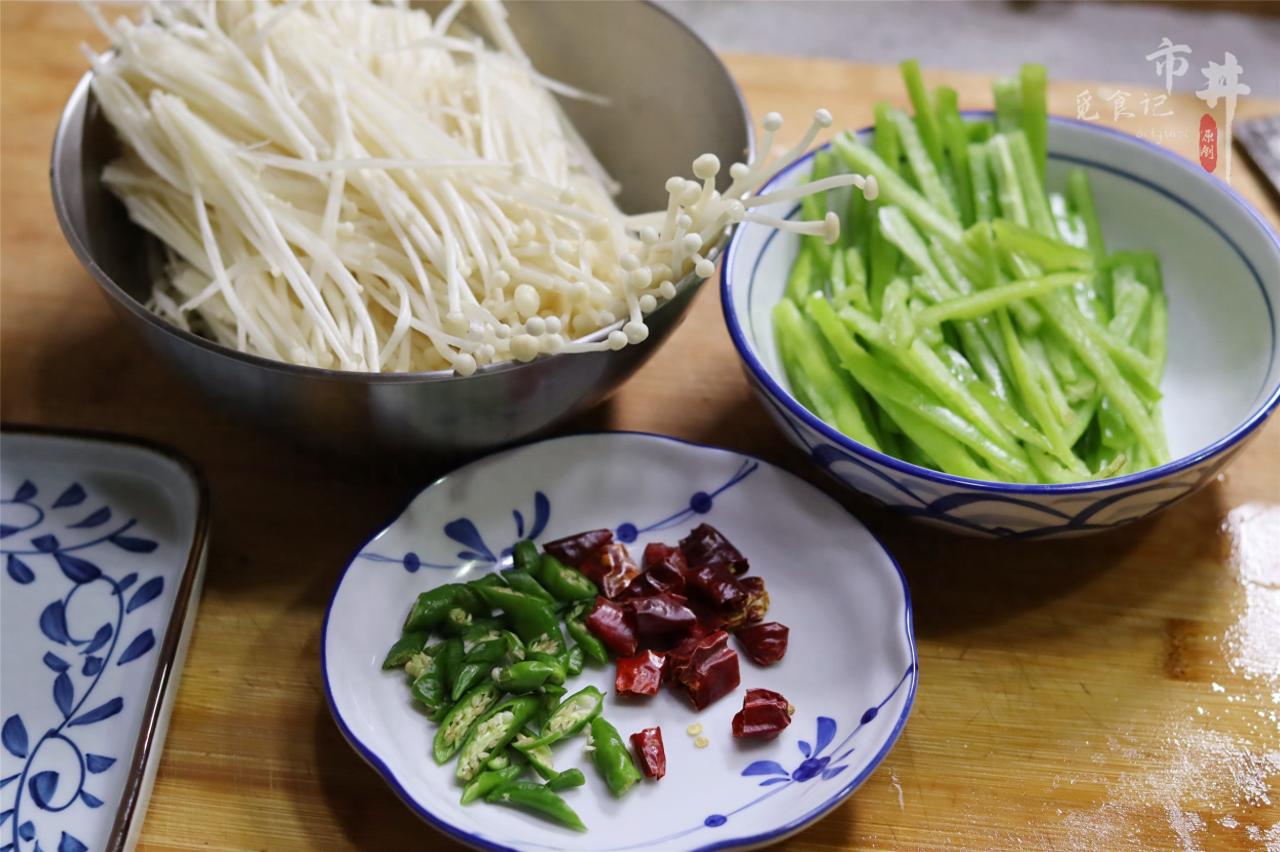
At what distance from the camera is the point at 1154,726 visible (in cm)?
136

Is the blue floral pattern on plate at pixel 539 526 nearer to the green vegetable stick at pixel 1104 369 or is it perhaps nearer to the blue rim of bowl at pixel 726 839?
the blue rim of bowl at pixel 726 839

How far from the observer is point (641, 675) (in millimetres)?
1316

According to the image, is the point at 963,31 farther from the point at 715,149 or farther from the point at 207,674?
the point at 207,674

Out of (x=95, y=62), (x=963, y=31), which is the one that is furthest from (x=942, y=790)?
(x=963, y=31)

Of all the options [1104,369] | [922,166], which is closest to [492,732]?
[1104,369]

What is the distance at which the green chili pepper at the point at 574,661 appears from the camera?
1331 millimetres

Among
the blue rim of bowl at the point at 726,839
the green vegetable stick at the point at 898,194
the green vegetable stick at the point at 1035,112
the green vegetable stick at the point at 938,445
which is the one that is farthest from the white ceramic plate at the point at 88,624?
the green vegetable stick at the point at 1035,112

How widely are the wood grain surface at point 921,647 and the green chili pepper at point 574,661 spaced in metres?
0.24

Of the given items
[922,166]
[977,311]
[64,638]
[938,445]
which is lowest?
[64,638]

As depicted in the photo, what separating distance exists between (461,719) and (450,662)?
80 millimetres

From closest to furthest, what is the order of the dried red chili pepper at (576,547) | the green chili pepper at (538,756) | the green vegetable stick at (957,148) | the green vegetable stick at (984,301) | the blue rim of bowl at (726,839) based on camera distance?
1. the blue rim of bowl at (726,839)
2. the green chili pepper at (538,756)
3. the dried red chili pepper at (576,547)
4. the green vegetable stick at (984,301)
5. the green vegetable stick at (957,148)

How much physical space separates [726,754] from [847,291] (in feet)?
2.30

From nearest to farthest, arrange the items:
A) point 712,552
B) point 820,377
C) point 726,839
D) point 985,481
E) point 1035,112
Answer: point 726,839, point 985,481, point 712,552, point 820,377, point 1035,112

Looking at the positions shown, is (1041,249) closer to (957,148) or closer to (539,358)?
(957,148)
